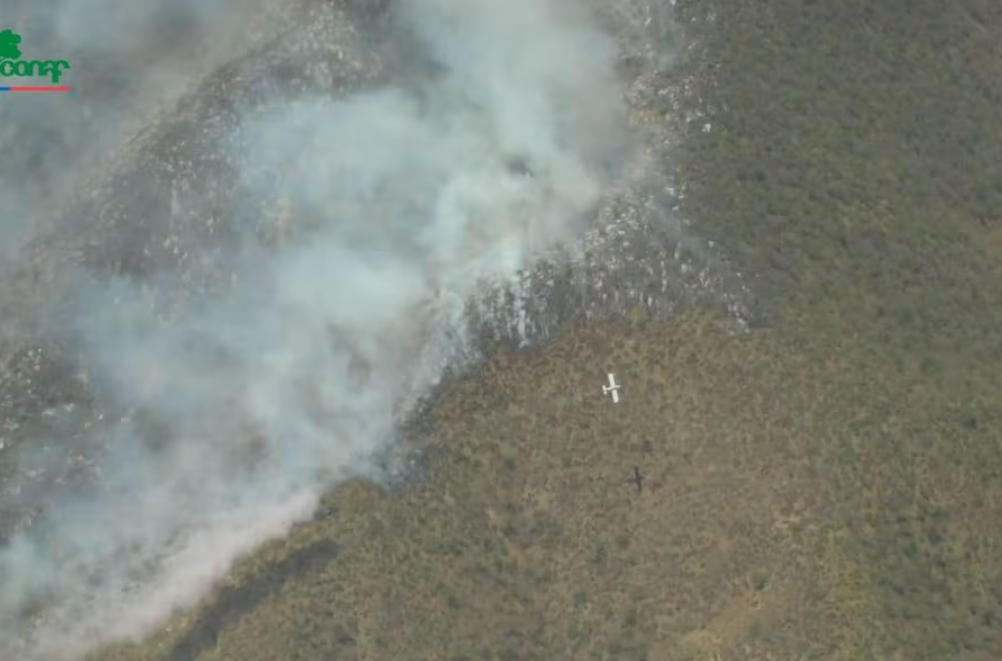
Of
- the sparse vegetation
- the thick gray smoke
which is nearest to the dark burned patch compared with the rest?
the sparse vegetation

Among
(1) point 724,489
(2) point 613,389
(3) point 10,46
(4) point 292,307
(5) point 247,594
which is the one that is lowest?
(1) point 724,489

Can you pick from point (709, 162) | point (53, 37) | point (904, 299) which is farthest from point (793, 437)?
point (53, 37)

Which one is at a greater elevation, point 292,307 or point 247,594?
point 292,307

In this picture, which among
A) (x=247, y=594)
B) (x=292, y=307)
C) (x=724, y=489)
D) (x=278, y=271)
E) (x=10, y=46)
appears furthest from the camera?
(x=10, y=46)

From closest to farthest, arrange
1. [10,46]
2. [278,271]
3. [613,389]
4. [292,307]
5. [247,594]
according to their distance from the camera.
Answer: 1. [247,594]
2. [613,389]
3. [292,307]
4. [278,271]
5. [10,46]

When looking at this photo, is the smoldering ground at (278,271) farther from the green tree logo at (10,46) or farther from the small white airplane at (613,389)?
the small white airplane at (613,389)

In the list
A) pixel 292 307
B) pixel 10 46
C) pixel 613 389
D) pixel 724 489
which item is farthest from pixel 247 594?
pixel 10 46

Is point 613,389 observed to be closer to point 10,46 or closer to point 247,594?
point 247,594
